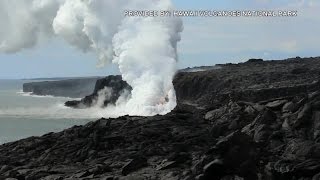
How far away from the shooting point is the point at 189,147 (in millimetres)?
25078

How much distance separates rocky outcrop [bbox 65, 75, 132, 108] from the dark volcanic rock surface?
7258 cm

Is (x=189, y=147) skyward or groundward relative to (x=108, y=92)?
groundward

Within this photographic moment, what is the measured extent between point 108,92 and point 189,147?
3492 inches

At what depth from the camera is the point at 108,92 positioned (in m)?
113

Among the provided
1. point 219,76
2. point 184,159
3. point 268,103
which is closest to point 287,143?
point 184,159

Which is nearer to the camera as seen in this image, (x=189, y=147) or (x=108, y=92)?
(x=189, y=147)

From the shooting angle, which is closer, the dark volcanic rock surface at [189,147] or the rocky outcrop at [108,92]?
the dark volcanic rock surface at [189,147]

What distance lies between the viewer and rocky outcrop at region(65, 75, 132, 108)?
107 meters

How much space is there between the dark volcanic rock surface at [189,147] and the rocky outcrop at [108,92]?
72577mm

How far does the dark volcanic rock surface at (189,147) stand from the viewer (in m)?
19.0

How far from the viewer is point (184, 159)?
74.7 feet

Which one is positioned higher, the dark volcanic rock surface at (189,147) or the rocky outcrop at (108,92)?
the rocky outcrop at (108,92)

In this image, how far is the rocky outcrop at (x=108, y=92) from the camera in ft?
352

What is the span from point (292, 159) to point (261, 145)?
2.83 metres
